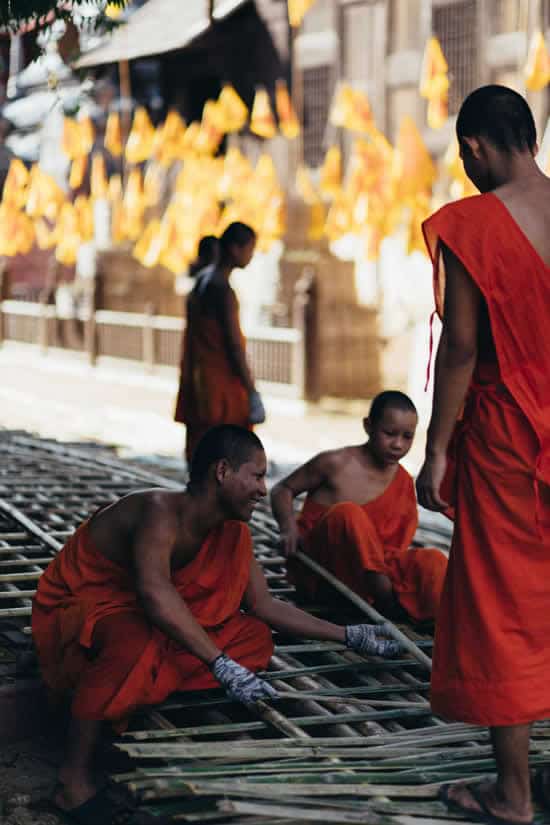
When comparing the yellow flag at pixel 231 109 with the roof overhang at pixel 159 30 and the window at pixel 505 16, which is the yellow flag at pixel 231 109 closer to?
the roof overhang at pixel 159 30

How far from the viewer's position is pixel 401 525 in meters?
5.04

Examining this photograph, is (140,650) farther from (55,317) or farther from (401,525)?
(55,317)

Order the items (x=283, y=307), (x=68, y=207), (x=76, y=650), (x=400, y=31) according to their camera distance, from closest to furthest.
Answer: (x=76, y=650) → (x=400, y=31) → (x=283, y=307) → (x=68, y=207)

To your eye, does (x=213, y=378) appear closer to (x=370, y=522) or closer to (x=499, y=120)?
(x=370, y=522)

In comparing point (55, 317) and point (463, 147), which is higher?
point (463, 147)

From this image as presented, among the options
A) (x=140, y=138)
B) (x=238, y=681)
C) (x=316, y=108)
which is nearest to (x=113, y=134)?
(x=140, y=138)

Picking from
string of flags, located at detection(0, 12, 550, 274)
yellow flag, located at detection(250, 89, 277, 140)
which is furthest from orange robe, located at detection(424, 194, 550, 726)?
yellow flag, located at detection(250, 89, 277, 140)

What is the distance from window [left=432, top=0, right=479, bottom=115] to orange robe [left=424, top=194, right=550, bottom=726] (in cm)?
1071

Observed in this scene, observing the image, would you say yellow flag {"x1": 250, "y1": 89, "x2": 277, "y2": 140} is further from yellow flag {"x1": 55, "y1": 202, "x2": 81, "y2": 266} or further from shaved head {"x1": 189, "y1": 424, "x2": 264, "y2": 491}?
shaved head {"x1": 189, "y1": 424, "x2": 264, "y2": 491}

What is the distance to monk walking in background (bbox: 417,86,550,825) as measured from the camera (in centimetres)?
299

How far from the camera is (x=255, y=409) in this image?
288 inches

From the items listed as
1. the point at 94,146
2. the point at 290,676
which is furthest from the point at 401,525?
the point at 94,146

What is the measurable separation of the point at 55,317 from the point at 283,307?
420cm

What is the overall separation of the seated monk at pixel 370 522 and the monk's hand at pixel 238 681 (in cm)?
120
